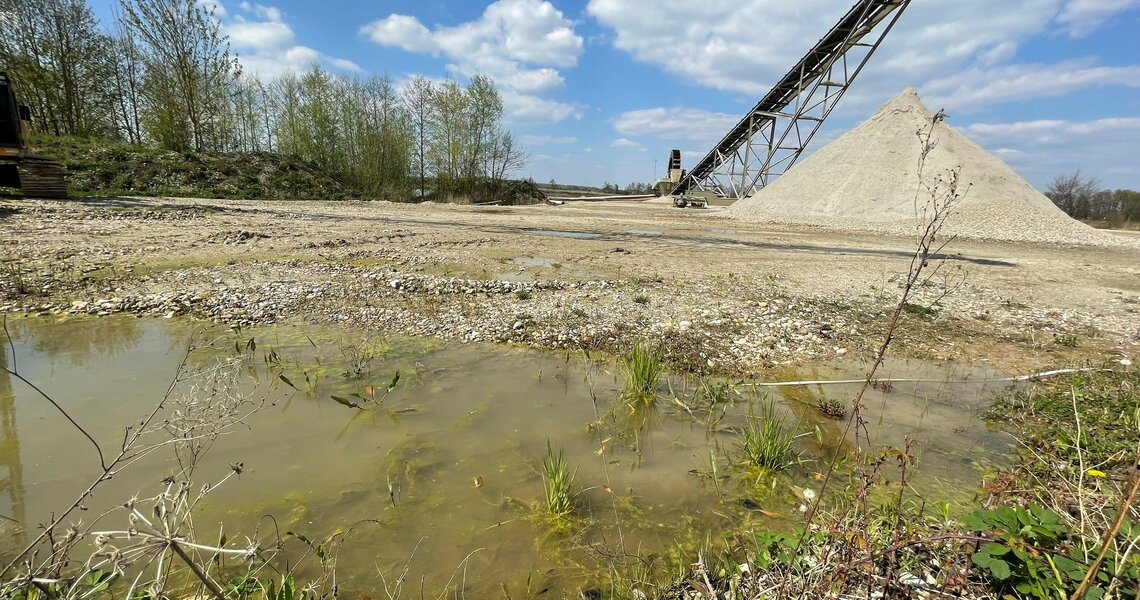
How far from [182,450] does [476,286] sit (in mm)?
4368

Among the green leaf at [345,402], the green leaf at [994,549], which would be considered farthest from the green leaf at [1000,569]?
the green leaf at [345,402]

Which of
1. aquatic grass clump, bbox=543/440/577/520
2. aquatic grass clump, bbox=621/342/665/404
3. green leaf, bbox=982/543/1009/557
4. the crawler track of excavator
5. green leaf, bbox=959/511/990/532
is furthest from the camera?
the crawler track of excavator

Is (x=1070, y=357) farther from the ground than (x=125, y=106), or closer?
closer

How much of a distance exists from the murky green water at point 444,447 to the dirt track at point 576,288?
63 centimetres

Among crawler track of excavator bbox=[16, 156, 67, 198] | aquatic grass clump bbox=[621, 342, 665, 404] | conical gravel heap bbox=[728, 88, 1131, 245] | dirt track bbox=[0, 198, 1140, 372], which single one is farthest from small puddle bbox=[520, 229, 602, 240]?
crawler track of excavator bbox=[16, 156, 67, 198]

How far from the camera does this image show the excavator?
14.1 m

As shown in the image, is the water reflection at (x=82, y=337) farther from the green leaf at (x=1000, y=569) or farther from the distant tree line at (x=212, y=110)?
the distant tree line at (x=212, y=110)

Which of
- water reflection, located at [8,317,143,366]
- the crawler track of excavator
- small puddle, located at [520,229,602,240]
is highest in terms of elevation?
the crawler track of excavator

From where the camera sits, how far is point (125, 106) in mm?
27047

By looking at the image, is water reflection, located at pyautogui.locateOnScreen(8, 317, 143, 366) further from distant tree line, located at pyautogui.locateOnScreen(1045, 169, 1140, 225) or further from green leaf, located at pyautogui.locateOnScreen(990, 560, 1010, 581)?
distant tree line, located at pyautogui.locateOnScreen(1045, 169, 1140, 225)

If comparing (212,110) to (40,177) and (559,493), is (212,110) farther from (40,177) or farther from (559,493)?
(559,493)

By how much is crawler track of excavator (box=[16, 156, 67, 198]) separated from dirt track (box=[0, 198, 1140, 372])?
11.2ft

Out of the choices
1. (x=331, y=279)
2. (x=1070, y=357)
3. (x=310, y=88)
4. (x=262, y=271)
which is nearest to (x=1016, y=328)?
(x=1070, y=357)

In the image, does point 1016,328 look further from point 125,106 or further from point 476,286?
point 125,106
